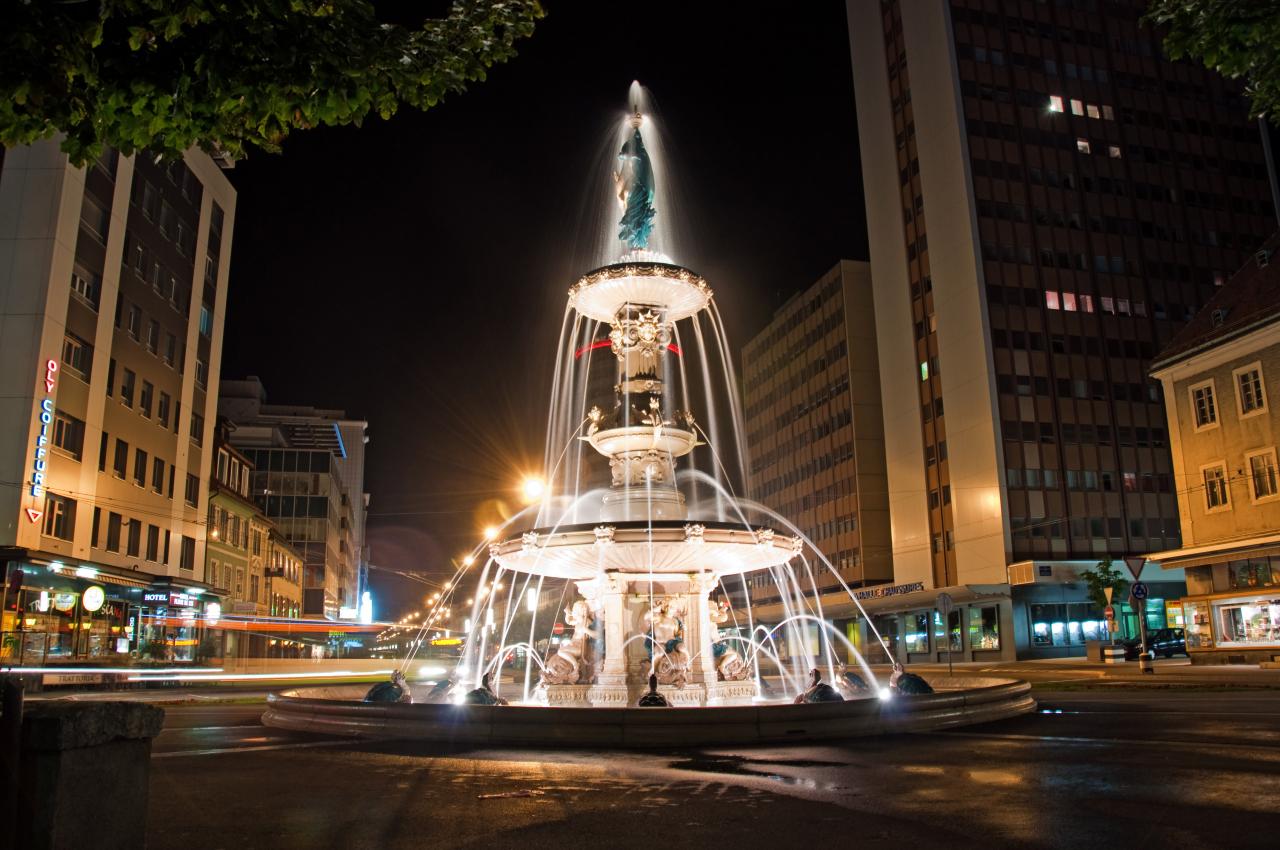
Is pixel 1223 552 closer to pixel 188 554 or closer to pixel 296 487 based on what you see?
pixel 188 554

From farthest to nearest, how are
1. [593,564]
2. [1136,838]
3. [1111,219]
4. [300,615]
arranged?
1. [300,615]
2. [1111,219]
3. [593,564]
4. [1136,838]

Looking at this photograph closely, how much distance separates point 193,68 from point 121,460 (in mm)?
36345

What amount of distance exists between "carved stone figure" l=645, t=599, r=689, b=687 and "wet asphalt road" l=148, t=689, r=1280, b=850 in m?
5.06

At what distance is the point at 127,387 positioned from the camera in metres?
38.5

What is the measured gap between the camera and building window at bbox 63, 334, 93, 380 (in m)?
33.8

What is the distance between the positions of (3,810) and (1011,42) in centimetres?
7460

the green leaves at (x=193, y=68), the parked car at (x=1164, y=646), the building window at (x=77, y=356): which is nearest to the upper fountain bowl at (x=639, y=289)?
the green leaves at (x=193, y=68)

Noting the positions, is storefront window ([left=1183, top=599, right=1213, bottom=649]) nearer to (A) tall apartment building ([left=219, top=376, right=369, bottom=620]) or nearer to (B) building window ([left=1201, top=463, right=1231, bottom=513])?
(B) building window ([left=1201, top=463, right=1231, bottom=513])

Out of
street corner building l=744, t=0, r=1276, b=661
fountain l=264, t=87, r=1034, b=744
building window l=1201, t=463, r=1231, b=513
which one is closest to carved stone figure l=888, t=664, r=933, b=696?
fountain l=264, t=87, r=1034, b=744

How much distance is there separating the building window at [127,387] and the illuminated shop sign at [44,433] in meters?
5.71

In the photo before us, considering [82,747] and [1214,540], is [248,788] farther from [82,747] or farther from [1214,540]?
[1214,540]

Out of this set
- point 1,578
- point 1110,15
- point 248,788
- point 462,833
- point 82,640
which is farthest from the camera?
point 1110,15

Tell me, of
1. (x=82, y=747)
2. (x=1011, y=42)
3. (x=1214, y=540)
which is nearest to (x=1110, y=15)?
(x=1011, y=42)

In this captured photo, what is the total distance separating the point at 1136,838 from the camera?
6121mm
